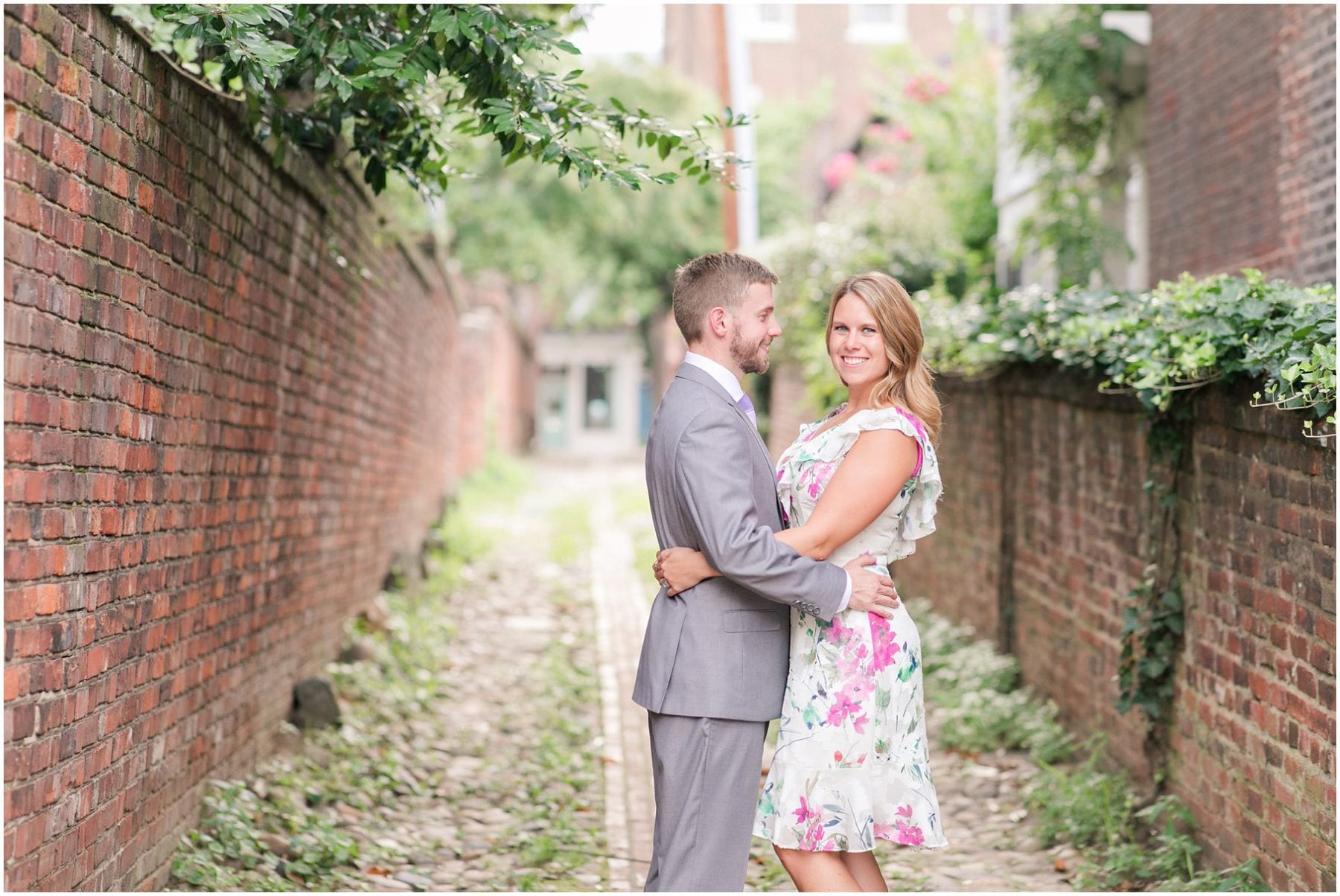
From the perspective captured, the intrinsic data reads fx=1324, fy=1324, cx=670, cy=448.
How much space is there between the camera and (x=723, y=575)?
11.3 ft

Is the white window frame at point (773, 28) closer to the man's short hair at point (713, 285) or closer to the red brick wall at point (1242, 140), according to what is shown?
the red brick wall at point (1242, 140)

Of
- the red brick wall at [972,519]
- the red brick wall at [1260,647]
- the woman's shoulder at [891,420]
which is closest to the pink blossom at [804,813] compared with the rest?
the woman's shoulder at [891,420]

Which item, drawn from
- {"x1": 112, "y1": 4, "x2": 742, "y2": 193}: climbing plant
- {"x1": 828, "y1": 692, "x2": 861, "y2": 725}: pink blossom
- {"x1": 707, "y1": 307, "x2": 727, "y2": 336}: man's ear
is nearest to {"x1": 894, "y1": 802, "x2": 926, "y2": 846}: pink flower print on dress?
{"x1": 828, "y1": 692, "x2": 861, "y2": 725}: pink blossom

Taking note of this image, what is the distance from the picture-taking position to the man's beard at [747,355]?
139 inches

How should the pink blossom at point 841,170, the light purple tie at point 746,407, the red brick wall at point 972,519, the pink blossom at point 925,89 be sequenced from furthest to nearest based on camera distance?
the pink blossom at point 841,170, the pink blossom at point 925,89, the red brick wall at point 972,519, the light purple tie at point 746,407

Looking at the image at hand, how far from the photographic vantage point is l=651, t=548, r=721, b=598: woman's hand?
3436 millimetres

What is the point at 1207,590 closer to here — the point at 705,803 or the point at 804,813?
the point at 804,813

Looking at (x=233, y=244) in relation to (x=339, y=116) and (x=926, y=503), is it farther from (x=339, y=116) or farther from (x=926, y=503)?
(x=926, y=503)

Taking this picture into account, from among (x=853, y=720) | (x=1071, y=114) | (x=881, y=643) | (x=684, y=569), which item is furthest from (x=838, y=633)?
(x=1071, y=114)

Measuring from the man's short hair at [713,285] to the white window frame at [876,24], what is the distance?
35229 mm

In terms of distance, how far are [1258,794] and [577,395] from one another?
147 feet

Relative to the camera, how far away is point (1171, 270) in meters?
10.8

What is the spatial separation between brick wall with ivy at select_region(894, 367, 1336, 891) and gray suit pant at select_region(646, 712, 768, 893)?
5.65ft

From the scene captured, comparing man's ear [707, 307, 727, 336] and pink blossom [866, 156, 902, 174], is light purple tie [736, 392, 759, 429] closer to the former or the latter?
man's ear [707, 307, 727, 336]
